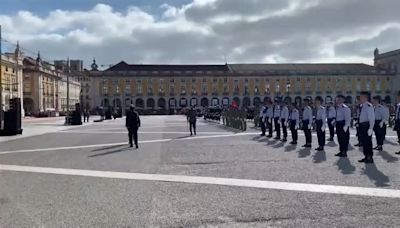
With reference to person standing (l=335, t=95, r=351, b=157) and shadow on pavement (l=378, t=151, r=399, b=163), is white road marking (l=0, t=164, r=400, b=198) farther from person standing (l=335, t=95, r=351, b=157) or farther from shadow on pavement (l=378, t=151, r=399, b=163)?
person standing (l=335, t=95, r=351, b=157)

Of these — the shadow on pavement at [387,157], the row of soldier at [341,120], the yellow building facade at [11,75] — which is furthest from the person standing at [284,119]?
the yellow building facade at [11,75]

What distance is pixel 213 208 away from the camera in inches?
300

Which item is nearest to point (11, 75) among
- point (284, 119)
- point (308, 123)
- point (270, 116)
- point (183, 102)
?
point (183, 102)

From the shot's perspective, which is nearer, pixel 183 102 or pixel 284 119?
pixel 284 119

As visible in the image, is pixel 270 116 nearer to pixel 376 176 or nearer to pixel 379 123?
pixel 379 123

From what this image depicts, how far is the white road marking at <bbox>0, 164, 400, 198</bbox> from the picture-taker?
29.0ft

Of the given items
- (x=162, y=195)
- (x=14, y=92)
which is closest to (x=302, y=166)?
(x=162, y=195)

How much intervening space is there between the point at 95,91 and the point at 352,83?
71.0 meters

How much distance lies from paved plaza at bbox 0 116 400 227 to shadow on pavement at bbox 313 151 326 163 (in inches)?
2.0

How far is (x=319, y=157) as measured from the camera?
14.8 m

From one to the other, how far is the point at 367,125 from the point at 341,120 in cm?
233

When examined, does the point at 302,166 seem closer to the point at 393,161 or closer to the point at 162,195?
the point at 393,161

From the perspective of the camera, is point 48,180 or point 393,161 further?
point 393,161

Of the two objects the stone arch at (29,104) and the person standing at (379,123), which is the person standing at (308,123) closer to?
the person standing at (379,123)
